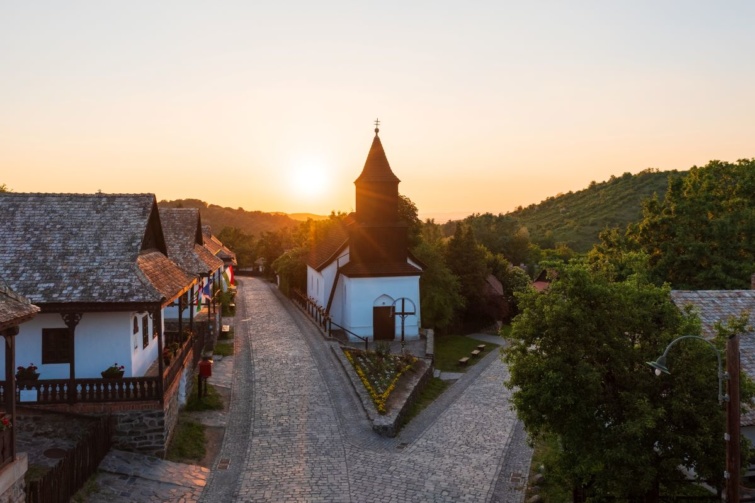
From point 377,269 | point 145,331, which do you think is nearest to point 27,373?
point 145,331

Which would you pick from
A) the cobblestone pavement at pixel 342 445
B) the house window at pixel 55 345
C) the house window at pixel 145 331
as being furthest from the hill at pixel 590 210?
the house window at pixel 55 345

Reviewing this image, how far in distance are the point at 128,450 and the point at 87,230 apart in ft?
23.3

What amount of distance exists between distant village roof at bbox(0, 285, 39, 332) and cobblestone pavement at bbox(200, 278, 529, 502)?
21.5 ft

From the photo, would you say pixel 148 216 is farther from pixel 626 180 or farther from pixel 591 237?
pixel 626 180

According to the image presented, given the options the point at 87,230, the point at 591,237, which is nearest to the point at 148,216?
the point at 87,230

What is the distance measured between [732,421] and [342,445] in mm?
11818

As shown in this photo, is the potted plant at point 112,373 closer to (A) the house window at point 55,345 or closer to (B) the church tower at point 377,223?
(A) the house window at point 55,345

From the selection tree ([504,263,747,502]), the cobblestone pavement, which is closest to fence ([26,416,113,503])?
the cobblestone pavement

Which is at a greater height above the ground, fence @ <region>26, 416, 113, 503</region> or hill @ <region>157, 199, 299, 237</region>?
hill @ <region>157, 199, 299, 237</region>

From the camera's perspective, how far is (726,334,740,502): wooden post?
35.9 ft

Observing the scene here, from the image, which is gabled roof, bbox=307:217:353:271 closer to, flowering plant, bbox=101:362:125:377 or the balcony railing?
flowering plant, bbox=101:362:125:377

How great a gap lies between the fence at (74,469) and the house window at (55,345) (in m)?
2.98

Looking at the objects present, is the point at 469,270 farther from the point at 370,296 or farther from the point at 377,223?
the point at 370,296

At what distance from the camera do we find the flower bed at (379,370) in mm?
24016
